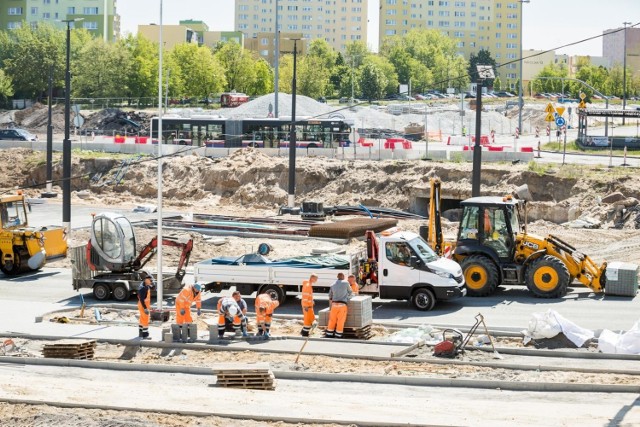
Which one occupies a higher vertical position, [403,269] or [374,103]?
[374,103]

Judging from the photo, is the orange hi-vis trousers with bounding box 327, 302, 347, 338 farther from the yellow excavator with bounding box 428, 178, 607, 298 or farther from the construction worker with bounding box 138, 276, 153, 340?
the yellow excavator with bounding box 428, 178, 607, 298

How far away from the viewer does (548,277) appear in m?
25.7

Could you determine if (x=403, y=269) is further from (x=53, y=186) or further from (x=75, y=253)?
(x=53, y=186)

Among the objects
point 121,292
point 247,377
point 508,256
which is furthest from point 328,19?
point 247,377

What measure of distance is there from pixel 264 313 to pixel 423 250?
18.0 ft

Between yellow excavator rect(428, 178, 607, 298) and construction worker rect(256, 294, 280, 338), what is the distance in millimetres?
6710

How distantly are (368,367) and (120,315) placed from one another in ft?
26.1

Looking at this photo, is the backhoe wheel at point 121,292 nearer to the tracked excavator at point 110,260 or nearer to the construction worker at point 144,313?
A: the tracked excavator at point 110,260

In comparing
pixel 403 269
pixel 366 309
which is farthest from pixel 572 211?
pixel 366 309

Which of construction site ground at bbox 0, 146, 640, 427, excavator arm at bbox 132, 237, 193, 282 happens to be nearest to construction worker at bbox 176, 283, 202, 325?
construction site ground at bbox 0, 146, 640, 427

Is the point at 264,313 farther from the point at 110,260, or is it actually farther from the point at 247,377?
the point at 110,260

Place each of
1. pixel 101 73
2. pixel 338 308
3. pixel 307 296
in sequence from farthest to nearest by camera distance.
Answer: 1. pixel 101 73
2. pixel 307 296
3. pixel 338 308

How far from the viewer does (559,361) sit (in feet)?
64.1

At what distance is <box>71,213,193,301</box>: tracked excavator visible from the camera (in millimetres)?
27047
